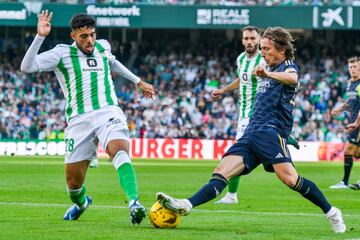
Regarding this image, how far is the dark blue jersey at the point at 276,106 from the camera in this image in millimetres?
10227

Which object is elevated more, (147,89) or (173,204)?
(147,89)

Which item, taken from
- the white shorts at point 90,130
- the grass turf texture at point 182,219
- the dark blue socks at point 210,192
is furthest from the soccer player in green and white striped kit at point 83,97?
the dark blue socks at point 210,192

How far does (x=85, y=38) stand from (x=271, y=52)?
2206mm

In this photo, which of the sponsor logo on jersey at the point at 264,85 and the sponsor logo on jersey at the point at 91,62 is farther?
the sponsor logo on jersey at the point at 91,62

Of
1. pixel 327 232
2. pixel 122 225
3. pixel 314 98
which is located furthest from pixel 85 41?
pixel 314 98

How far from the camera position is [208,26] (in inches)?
1789

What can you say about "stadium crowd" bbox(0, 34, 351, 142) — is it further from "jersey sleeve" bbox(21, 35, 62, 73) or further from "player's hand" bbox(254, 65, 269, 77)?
"player's hand" bbox(254, 65, 269, 77)

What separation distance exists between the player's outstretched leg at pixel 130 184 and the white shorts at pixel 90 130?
1.22 feet

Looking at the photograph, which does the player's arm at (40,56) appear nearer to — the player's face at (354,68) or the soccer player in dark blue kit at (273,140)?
the soccer player in dark blue kit at (273,140)

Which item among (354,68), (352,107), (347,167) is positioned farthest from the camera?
(347,167)

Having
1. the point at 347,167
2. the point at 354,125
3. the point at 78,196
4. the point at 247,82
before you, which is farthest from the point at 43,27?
the point at 347,167

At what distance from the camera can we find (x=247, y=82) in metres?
15.4

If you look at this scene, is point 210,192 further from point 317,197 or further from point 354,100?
point 354,100

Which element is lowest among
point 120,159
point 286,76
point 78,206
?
point 78,206
